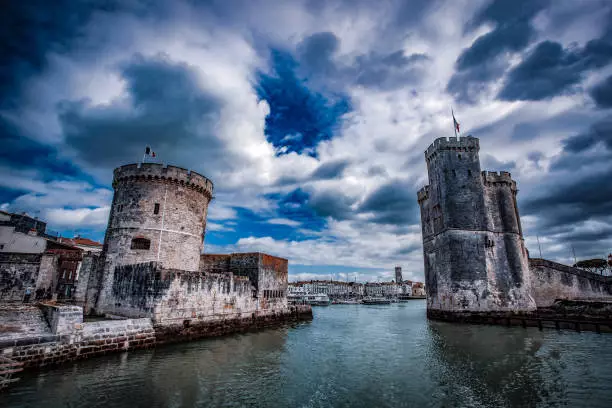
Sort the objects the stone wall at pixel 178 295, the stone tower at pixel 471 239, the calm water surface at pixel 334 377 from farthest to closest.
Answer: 1. the stone tower at pixel 471 239
2. the stone wall at pixel 178 295
3. the calm water surface at pixel 334 377

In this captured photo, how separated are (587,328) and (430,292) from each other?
12.7 m

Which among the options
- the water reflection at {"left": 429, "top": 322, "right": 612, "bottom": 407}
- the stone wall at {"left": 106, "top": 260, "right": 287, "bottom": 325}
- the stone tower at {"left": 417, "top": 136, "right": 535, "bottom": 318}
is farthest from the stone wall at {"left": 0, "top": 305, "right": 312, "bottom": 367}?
the stone tower at {"left": 417, "top": 136, "right": 535, "bottom": 318}

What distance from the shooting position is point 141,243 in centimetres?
2172

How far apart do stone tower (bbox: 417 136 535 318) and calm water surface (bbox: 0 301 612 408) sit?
10480 mm

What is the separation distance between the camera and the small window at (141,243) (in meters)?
21.6

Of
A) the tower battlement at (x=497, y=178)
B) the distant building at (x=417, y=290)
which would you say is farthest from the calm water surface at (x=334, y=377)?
the distant building at (x=417, y=290)

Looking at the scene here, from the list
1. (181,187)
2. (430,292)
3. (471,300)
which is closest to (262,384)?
(181,187)

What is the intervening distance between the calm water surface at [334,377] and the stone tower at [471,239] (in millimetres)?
10480

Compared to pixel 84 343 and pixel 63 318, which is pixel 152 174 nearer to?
pixel 63 318

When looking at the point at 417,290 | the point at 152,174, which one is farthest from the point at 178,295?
the point at 417,290

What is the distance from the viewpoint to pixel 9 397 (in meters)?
8.48

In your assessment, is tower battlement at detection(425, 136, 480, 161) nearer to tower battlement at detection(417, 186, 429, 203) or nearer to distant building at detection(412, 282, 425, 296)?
tower battlement at detection(417, 186, 429, 203)

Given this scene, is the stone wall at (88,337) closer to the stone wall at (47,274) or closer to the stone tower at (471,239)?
the stone wall at (47,274)

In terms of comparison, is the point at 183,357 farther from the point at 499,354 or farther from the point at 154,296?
the point at 499,354
